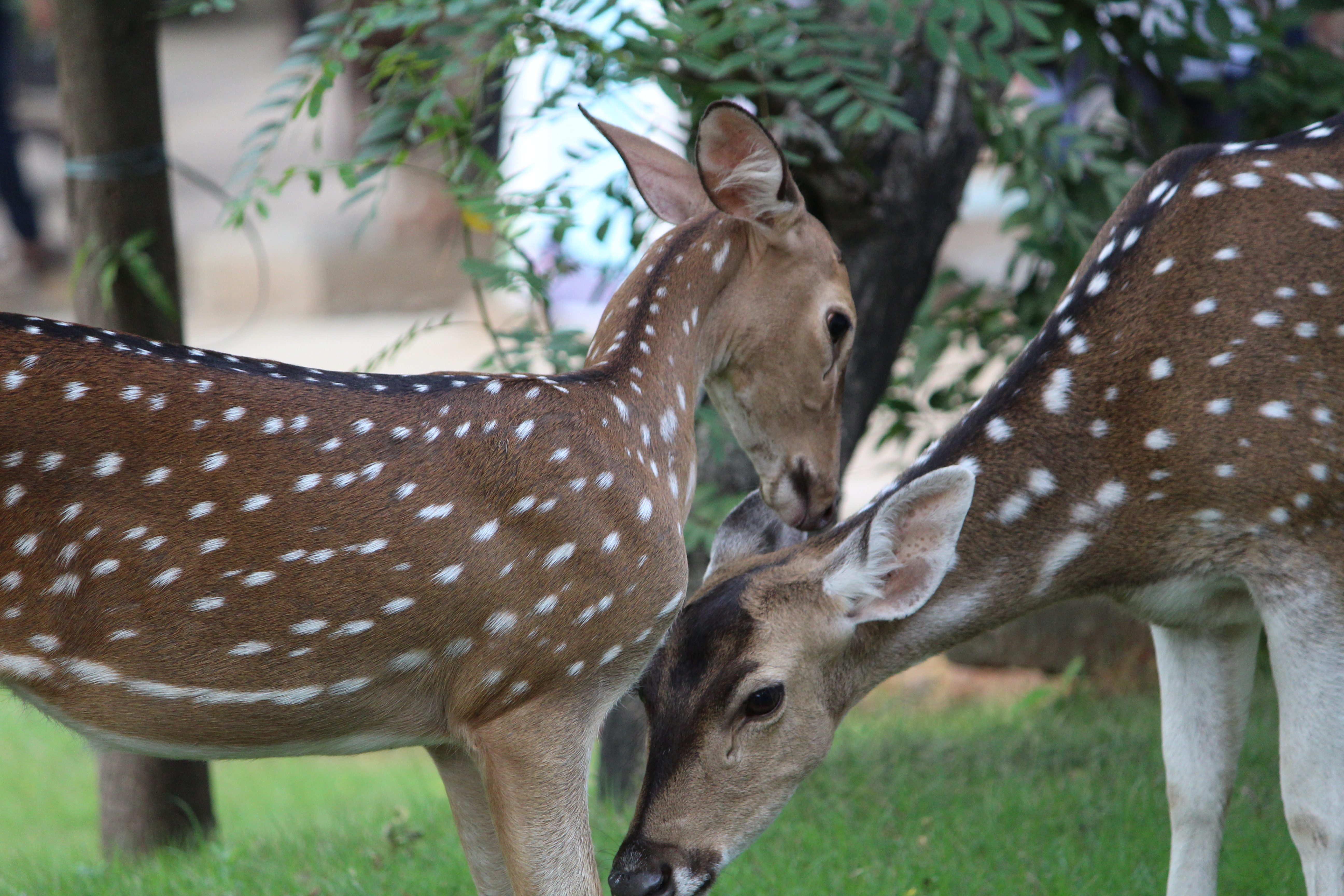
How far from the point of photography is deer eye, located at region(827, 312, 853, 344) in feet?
13.3

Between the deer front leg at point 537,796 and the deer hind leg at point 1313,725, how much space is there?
66.2 inches

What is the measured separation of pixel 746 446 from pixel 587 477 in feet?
3.43

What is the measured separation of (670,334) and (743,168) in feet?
1.63

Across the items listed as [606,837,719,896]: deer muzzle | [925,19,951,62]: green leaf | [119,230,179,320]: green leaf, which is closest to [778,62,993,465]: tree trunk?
[925,19,951,62]: green leaf

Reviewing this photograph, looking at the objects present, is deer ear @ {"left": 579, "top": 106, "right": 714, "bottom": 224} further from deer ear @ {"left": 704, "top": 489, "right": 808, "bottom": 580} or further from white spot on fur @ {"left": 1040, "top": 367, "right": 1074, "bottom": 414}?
white spot on fur @ {"left": 1040, "top": 367, "right": 1074, "bottom": 414}

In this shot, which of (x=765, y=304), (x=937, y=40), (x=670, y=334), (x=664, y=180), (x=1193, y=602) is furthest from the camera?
(x=937, y=40)

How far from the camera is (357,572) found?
2977mm

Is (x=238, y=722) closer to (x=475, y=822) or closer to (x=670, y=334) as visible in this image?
(x=475, y=822)

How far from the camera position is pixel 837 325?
4.07 meters

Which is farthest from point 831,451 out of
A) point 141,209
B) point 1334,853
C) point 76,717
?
point 141,209

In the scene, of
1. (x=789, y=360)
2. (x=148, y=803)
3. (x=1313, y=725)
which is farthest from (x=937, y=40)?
(x=148, y=803)

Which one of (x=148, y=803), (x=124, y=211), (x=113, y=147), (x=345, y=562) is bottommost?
(x=148, y=803)

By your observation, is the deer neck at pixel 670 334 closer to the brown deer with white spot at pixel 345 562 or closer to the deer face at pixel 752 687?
the brown deer with white spot at pixel 345 562

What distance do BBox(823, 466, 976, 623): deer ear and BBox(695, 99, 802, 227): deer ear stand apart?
3.01 feet
